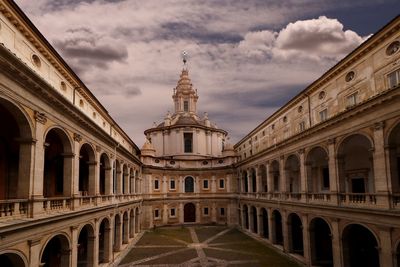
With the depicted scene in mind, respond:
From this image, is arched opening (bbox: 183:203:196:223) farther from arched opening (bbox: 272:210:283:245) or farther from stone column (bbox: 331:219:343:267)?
stone column (bbox: 331:219:343:267)

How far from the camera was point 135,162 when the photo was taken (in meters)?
44.5

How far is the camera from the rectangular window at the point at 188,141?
61722 millimetres

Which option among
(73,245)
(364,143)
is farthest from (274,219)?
(73,245)

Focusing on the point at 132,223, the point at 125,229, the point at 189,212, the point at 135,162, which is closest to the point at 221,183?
the point at 189,212

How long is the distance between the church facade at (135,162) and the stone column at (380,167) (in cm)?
7

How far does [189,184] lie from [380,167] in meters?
41.4

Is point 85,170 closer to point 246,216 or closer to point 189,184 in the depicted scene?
point 246,216

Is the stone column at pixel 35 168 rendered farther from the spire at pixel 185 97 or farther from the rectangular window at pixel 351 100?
the spire at pixel 185 97

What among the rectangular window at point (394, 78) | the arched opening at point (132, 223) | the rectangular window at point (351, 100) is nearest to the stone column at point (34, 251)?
the rectangular window at point (394, 78)

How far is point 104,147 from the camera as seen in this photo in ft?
88.8

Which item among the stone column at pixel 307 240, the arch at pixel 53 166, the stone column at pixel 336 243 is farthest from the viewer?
the stone column at pixel 307 240

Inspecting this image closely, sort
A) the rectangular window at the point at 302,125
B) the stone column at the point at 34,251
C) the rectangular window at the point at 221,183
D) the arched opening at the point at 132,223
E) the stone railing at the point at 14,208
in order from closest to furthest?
the stone railing at the point at 14,208
the stone column at the point at 34,251
the rectangular window at the point at 302,125
the arched opening at the point at 132,223
the rectangular window at the point at 221,183

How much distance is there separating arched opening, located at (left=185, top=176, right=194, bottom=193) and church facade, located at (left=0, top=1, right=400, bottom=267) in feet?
48.2

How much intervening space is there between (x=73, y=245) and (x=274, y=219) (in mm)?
→ 23307
